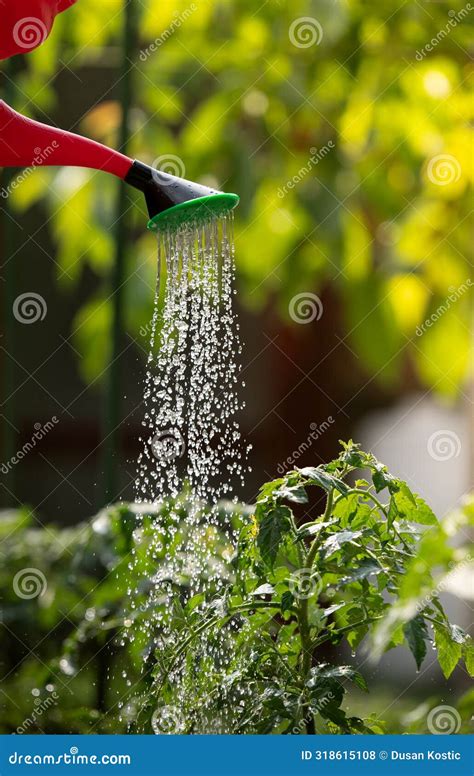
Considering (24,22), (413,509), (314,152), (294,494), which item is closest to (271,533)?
(294,494)

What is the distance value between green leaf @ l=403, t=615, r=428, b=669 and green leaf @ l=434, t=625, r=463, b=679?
93 millimetres

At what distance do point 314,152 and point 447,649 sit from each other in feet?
4.06

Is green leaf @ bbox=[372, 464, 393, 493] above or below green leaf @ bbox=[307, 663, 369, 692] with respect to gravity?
above

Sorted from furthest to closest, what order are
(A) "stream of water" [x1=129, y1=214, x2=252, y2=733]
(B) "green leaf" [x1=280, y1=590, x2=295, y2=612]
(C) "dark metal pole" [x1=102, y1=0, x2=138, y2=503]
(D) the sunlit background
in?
(D) the sunlit background → (C) "dark metal pole" [x1=102, y1=0, x2=138, y2=503] → (A) "stream of water" [x1=129, y1=214, x2=252, y2=733] → (B) "green leaf" [x1=280, y1=590, x2=295, y2=612]

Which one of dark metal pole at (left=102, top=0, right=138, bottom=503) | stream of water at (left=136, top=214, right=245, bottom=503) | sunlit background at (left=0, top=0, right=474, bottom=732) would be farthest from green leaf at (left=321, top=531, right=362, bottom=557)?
sunlit background at (left=0, top=0, right=474, bottom=732)

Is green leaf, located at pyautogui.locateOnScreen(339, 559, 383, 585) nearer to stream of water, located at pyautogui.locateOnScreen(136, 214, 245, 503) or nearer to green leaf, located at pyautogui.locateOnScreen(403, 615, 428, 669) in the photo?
green leaf, located at pyautogui.locateOnScreen(403, 615, 428, 669)

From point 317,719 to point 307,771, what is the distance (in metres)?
0.04

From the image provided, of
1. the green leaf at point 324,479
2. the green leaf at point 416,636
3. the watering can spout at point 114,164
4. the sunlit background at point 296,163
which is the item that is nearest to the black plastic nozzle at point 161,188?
the watering can spout at point 114,164

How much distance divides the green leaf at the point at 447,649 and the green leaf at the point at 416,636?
9cm

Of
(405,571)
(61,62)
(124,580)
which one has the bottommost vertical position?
(124,580)

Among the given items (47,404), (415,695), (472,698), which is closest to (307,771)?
(472,698)

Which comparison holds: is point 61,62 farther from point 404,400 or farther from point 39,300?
point 404,400

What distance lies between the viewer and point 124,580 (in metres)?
1.26

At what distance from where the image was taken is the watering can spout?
0.97 m
